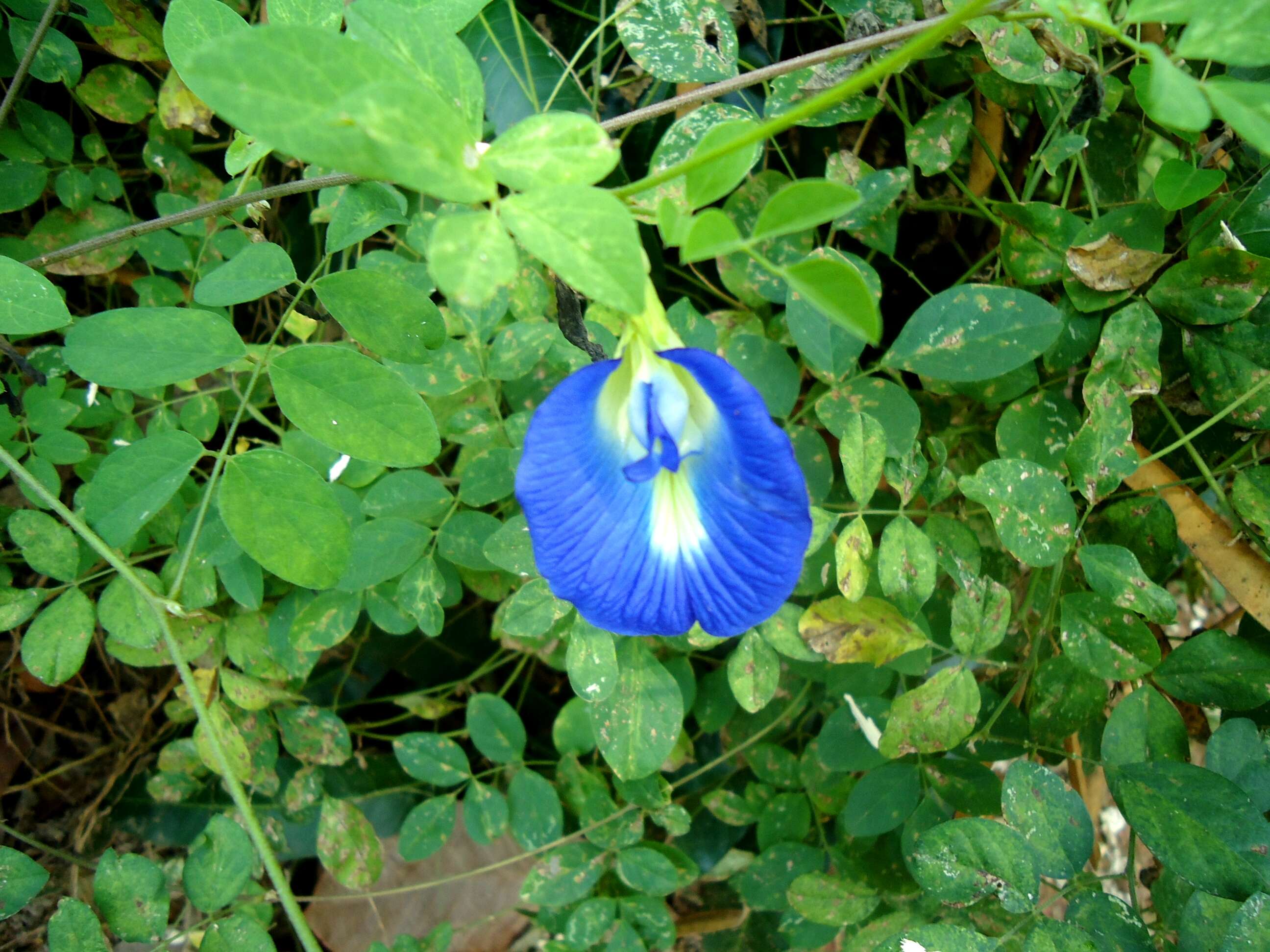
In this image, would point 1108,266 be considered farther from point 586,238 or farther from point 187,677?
point 187,677

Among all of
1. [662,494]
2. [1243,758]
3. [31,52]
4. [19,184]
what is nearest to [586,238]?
[662,494]

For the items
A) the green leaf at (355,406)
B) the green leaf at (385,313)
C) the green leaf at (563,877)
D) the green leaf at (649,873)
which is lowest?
the green leaf at (563,877)

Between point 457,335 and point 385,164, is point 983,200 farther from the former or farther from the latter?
point 385,164

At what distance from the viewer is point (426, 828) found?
1218 millimetres

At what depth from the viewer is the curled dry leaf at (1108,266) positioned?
95 centimetres

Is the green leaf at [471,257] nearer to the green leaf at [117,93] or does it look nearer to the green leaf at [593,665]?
the green leaf at [593,665]

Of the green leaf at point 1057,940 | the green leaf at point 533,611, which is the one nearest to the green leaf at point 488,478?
the green leaf at point 533,611

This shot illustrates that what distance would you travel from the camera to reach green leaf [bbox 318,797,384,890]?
1.22m

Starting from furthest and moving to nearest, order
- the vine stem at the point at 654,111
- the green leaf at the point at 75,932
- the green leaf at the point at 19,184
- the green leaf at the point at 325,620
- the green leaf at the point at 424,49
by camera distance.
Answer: the green leaf at the point at 19,184 < the green leaf at the point at 325,620 < the green leaf at the point at 75,932 < the vine stem at the point at 654,111 < the green leaf at the point at 424,49

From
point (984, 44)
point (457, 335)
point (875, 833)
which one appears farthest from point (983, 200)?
point (875, 833)

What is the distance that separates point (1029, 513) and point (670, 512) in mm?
387

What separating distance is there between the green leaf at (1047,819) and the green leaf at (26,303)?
3.25 feet

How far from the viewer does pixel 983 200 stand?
3.46 ft

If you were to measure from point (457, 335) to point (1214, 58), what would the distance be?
81 centimetres
